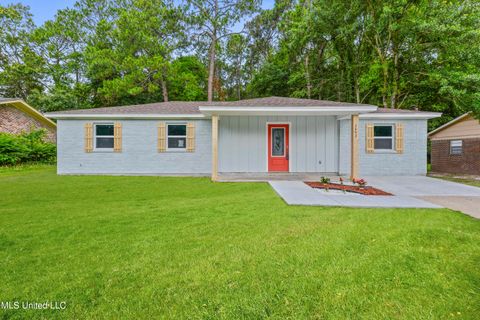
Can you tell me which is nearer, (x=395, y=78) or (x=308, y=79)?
(x=395, y=78)

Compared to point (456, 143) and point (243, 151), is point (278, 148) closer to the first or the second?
point (243, 151)

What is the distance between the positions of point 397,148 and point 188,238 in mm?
9430

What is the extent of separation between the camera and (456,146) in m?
11.2

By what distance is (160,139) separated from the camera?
983cm

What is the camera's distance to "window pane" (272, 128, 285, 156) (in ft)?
32.8

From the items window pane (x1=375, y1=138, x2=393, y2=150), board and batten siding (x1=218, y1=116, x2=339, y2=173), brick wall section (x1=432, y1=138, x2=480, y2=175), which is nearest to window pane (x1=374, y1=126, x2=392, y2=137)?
window pane (x1=375, y1=138, x2=393, y2=150)

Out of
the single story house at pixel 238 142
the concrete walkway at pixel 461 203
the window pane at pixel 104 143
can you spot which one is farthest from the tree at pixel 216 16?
the concrete walkway at pixel 461 203

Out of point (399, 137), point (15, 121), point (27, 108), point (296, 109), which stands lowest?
point (399, 137)

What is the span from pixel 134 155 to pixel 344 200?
25.8 ft

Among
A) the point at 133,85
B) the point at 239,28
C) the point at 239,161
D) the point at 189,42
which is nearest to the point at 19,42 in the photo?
the point at 133,85

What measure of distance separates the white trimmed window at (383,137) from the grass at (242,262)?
6.02 m

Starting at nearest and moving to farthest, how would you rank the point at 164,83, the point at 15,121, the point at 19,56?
the point at 15,121 < the point at 164,83 < the point at 19,56

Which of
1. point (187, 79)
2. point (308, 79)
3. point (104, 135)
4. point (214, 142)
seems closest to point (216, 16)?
point (187, 79)

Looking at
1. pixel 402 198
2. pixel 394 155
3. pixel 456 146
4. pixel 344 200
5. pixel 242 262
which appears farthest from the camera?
pixel 456 146
